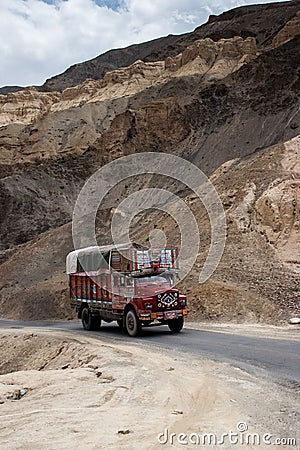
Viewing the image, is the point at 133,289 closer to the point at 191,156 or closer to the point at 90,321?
the point at 90,321

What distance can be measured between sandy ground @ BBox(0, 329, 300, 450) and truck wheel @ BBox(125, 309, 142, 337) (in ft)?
10.8

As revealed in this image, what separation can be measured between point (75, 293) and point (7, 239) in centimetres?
3307

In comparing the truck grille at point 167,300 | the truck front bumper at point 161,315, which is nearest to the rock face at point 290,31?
the truck grille at point 167,300

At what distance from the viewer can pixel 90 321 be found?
18.7 metres

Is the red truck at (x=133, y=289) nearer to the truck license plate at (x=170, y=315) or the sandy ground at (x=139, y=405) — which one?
the truck license plate at (x=170, y=315)

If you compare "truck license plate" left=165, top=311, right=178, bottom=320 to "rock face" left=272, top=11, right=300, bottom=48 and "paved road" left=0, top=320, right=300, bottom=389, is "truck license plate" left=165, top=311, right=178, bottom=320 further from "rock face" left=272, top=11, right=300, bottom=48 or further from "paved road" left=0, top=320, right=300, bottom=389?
"rock face" left=272, top=11, right=300, bottom=48

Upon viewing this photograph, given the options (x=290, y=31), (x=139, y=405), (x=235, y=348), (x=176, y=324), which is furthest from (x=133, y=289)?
(x=290, y=31)

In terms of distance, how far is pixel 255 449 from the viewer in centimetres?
525

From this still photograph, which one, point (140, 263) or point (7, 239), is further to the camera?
point (7, 239)

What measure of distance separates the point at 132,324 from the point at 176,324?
4.81 ft

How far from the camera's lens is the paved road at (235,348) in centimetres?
954

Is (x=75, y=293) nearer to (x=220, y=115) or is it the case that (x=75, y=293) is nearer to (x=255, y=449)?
(x=255, y=449)

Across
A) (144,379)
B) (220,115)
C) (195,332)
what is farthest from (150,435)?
(220,115)

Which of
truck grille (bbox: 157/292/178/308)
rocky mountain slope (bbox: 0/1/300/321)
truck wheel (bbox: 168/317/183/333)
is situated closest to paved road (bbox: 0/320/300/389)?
truck wheel (bbox: 168/317/183/333)
